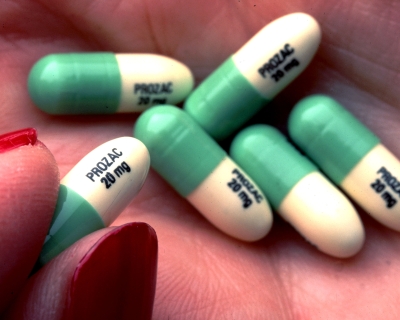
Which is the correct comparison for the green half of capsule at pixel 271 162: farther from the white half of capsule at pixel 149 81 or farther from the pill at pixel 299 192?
the white half of capsule at pixel 149 81

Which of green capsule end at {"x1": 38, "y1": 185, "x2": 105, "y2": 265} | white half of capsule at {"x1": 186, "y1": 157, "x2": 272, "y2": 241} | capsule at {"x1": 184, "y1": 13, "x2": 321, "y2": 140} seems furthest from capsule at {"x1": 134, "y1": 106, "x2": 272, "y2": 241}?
green capsule end at {"x1": 38, "y1": 185, "x2": 105, "y2": 265}

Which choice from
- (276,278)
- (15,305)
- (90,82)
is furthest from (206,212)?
(15,305)

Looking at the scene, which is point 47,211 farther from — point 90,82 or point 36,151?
Result: point 90,82

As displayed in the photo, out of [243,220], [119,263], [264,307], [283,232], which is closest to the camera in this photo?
[119,263]

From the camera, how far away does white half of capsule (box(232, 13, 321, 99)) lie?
1.30m

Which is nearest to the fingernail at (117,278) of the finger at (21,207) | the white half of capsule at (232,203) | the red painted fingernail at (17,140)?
the finger at (21,207)

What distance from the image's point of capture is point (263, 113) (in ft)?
5.12

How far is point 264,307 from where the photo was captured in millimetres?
1160

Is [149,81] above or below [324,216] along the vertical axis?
above

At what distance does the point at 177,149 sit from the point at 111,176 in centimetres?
30

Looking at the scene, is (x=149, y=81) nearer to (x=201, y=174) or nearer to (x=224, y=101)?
(x=224, y=101)

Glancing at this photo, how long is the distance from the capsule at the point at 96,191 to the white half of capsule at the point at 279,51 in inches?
18.1

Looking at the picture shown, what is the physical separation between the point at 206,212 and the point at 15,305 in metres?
0.61

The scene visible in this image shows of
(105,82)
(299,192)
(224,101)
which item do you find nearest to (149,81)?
Answer: (105,82)
